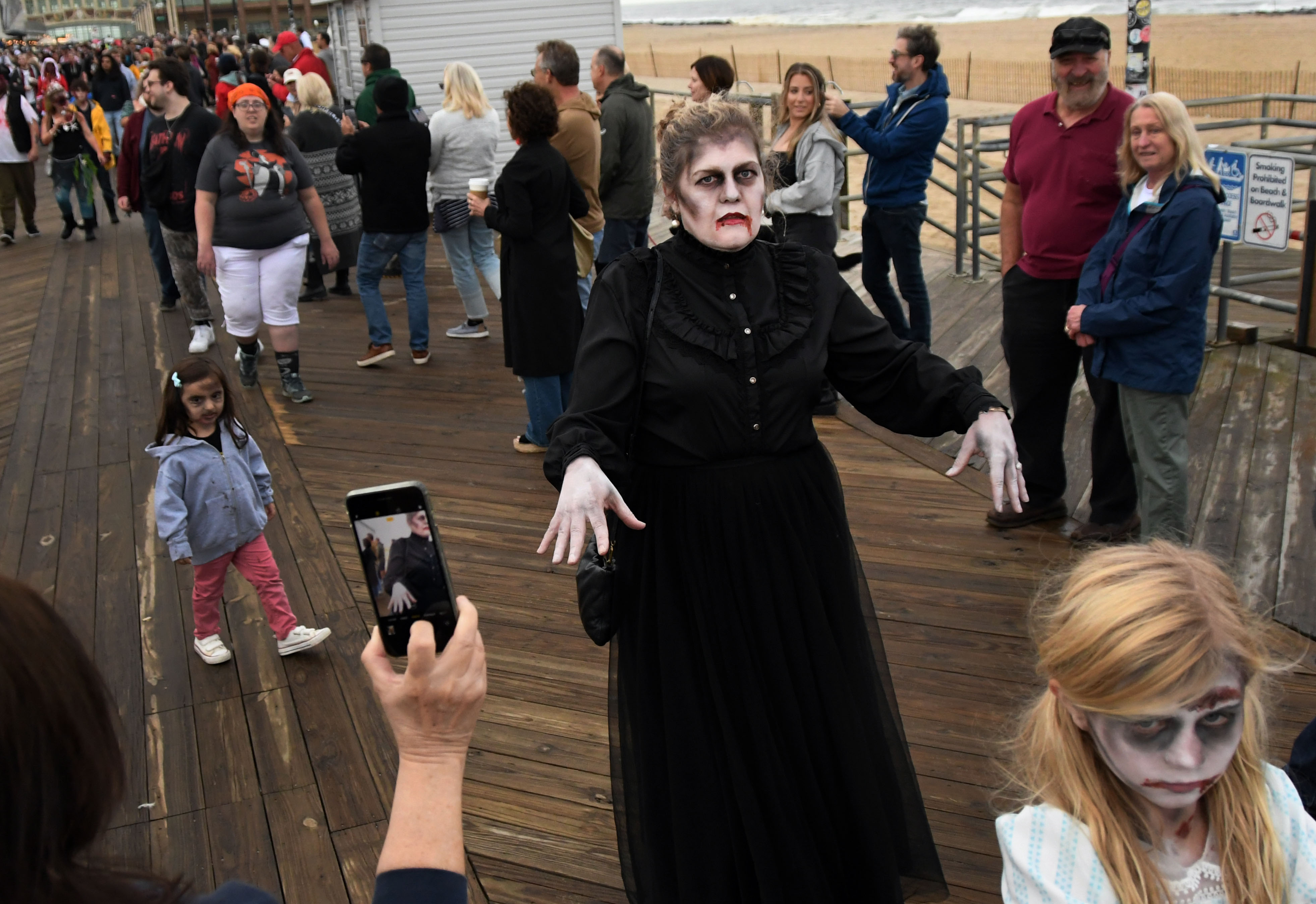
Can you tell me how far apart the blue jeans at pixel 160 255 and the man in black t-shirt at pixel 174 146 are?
48.9 inches

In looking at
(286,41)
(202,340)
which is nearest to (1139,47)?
(202,340)

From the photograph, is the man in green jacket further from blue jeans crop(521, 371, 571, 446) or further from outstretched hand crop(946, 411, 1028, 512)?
outstretched hand crop(946, 411, 1028, 512)

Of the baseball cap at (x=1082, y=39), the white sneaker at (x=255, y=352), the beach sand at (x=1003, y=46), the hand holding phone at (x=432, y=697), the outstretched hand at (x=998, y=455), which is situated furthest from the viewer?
the beach sand at (x=1003, y=46)

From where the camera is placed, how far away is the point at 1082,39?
435 centimetres

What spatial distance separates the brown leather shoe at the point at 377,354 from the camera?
754 cm

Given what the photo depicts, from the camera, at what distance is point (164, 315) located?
9148 millimetres

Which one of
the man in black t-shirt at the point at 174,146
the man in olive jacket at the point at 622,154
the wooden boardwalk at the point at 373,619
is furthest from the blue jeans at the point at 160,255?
the man in olive jacket at the point at 622,154

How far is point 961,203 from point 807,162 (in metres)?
2.33

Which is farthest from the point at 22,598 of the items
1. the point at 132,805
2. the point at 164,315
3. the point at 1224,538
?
the point at 164,315

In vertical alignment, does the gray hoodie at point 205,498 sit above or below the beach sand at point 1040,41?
below

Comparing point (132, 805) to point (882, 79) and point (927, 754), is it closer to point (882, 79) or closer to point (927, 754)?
point (927, 754)

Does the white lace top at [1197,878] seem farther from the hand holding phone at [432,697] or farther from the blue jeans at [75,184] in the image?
the blue jeans at [75,184]

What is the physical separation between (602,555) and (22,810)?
63.4 inches

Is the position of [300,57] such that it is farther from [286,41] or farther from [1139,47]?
[1139,47]
